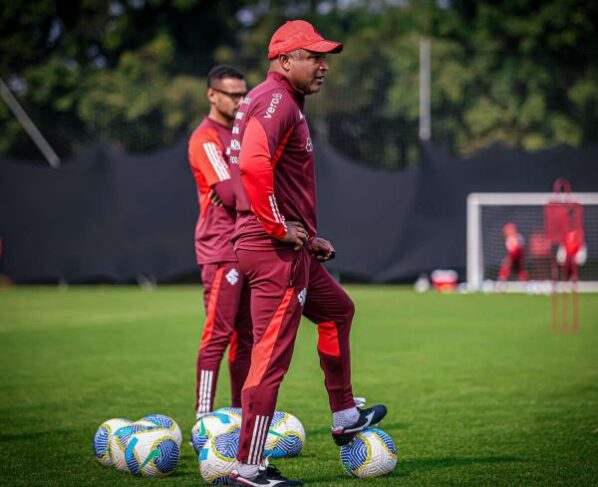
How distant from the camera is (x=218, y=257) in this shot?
6926mm

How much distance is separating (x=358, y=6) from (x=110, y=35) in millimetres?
11668

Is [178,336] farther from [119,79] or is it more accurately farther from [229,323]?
[119,79]

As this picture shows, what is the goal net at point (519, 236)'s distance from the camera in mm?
23438

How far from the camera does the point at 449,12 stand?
1389 inches

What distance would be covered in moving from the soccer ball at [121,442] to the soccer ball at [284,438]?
0.76 metres

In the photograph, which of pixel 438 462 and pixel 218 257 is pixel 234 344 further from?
pixel 438 462

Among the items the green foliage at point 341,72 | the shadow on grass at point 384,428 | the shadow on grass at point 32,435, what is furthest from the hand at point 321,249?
the green foliage at point 341,72

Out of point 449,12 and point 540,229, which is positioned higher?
point 449,12

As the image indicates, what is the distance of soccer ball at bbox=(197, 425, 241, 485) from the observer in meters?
5.54

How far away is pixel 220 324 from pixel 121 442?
3.97ft

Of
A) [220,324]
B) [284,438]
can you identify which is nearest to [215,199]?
[220,324]

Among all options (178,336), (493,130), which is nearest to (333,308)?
(178,336)

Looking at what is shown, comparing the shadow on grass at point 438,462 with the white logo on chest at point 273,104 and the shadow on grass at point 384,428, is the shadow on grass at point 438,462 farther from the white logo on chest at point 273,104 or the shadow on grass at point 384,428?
the white logo on chest at point 273,104

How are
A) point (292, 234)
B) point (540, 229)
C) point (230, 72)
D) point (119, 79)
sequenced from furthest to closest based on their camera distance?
point (119, 79)
point (540, 229)
point (230, 72)
point (292, 234)
